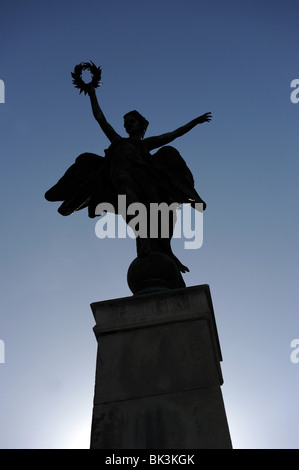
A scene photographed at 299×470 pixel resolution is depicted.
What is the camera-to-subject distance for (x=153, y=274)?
17.6 ft

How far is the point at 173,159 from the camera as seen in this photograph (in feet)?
21.9

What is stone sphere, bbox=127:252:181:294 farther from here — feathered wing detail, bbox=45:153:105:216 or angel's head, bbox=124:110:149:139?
angel's head, bbox=124:110:149:139

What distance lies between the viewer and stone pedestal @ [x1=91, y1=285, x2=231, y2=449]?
396 cm

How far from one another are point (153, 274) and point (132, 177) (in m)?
1.43

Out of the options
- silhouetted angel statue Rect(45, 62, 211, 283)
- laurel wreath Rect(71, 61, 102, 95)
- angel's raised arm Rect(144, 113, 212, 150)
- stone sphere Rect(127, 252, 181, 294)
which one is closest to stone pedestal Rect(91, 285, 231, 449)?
stone sphere Rect(127, 252, 181, 294)

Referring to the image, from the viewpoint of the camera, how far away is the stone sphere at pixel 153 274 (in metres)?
5.32

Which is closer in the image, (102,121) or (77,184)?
(77,184)

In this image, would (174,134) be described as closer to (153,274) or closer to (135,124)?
(135,124)

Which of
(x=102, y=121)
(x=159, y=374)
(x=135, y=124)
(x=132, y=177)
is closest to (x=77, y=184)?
(x=132, y=177)

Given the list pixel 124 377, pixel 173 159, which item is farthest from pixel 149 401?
pixel 173 159

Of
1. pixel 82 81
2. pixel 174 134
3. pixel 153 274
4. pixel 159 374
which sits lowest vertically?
pixel 159 374
